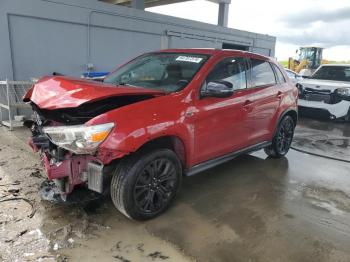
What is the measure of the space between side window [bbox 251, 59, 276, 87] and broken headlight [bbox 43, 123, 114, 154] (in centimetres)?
252

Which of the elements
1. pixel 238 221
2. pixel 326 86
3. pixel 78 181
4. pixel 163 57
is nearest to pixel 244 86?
pixel 163 57

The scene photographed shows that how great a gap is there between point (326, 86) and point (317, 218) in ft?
20.7

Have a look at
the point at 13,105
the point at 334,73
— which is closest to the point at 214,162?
the point at 13,105

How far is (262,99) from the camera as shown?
180 inches

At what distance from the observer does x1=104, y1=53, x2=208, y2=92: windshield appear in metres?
3.65

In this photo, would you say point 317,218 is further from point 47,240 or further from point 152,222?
point 47,240

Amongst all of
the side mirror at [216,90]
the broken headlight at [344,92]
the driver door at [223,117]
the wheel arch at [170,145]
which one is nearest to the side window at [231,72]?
the driver door at [223,117]

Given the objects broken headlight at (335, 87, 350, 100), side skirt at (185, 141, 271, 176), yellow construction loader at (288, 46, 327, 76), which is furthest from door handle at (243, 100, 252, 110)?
yellow construction loader at (288, 46, 327, 76)

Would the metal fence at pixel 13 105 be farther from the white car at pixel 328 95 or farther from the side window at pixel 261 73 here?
the white car at pixel 328 95

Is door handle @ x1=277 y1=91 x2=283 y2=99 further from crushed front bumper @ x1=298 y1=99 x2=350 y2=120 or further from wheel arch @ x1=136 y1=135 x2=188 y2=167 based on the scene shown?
crushed front bumper @ x1=298 y1=99 x2=350 y2=120

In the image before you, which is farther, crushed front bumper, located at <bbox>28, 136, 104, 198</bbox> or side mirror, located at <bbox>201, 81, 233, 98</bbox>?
side mirror, located at <bbox>201, 81, 233, 98</bbox>

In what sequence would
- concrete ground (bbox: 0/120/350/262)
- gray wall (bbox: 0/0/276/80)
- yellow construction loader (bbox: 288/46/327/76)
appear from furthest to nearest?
yellow construction loader (bbox: 288/46/327/76), gray wall (bbox: 0/0/276/80), concrete ground (bbox: 0/120/350/262)

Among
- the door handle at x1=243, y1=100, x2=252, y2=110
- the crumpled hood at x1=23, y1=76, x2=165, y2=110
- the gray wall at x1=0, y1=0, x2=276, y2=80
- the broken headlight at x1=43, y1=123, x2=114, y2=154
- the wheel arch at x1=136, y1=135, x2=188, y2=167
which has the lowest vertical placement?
the wheel arch at x1=136, y1=135, x2=188, y2=167

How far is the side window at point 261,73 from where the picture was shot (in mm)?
4527
